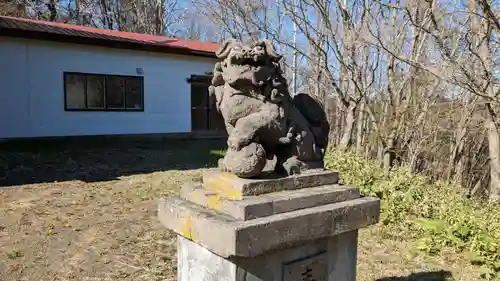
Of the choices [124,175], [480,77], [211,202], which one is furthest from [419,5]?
[124,175]

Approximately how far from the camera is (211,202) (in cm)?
215

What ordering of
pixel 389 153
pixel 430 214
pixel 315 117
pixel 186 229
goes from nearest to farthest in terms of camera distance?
pixel 186 229 → pixel 315 117 → pixel 430 214 → pixel 389 153

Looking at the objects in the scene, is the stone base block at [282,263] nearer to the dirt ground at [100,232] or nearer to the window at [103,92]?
the dirt ground at [100,232]

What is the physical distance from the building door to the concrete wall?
2.41 ft

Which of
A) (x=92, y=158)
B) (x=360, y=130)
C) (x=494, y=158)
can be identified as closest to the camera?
(x=494, y=158)

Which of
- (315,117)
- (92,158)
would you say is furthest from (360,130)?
(92,158)

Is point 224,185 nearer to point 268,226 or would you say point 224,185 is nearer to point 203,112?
point 268,226

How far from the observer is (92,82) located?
1346 centimetres

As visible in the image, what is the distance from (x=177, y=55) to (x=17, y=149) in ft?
22.0

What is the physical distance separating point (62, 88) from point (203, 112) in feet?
19.8

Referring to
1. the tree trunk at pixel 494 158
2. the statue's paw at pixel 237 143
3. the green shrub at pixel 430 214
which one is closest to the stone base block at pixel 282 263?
the statue's paw at pixel 237 143

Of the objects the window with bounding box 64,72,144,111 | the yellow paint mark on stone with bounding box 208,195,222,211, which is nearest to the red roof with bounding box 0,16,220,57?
the window with bounding box 64,72,144,111

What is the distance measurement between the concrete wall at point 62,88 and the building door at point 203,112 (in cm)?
73

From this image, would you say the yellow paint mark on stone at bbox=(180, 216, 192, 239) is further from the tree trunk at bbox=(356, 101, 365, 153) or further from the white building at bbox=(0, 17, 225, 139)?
the white building at bbox=(0, 17, 225, 139)
